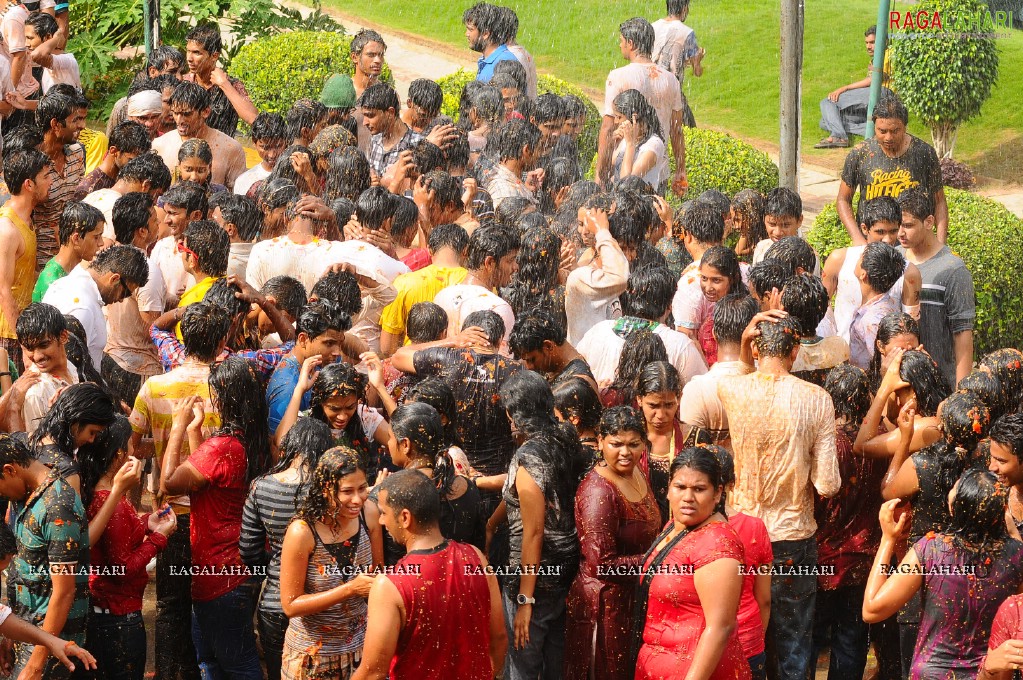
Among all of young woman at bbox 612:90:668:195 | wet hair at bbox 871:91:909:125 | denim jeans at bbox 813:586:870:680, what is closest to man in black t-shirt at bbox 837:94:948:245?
wet hair at bbox 871:91:909:125

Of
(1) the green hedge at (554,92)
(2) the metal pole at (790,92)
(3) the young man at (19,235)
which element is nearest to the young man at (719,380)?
(3) the young man at (19,235)

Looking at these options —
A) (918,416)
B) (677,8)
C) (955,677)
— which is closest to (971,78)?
(677,8)

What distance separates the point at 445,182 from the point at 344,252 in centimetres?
114

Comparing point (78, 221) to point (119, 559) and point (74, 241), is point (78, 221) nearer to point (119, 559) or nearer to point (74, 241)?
point (74, 241)

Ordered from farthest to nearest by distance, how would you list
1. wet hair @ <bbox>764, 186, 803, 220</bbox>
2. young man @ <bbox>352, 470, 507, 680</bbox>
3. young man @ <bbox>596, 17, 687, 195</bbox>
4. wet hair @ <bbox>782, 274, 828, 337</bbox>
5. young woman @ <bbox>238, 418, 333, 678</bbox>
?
young man @ <bbox>596, 17, 687, 195</bbox> < wet hair @ <bbox>764, 186, 803, 220</bbox> < wet hair @ <bbox>782, 274, 828, 337</bbox> < young woman @ <bbox>238, 418, 333, 678</bbox> < young man @ <bbox>352, 470, 507, 680</bbox>

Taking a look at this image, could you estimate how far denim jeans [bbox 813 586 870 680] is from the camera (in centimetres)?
651

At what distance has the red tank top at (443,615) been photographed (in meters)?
4.85

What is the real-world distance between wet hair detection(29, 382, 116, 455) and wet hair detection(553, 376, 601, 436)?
6.79ft

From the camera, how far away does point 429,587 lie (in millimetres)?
4859

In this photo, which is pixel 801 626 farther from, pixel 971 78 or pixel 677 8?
pixel 971 78

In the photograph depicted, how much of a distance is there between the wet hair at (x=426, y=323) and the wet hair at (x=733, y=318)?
145 centimetres

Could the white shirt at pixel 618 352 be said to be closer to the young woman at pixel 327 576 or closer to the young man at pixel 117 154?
the young woman at pixel 327 576

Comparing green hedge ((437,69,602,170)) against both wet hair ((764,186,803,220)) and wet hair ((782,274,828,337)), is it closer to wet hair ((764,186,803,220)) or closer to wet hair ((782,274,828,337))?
wet hair ((764,186,803,220))

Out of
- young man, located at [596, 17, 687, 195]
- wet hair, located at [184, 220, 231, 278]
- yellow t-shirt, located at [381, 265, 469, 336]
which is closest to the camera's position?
wet hair, located at [184, 220, 231, 278]
